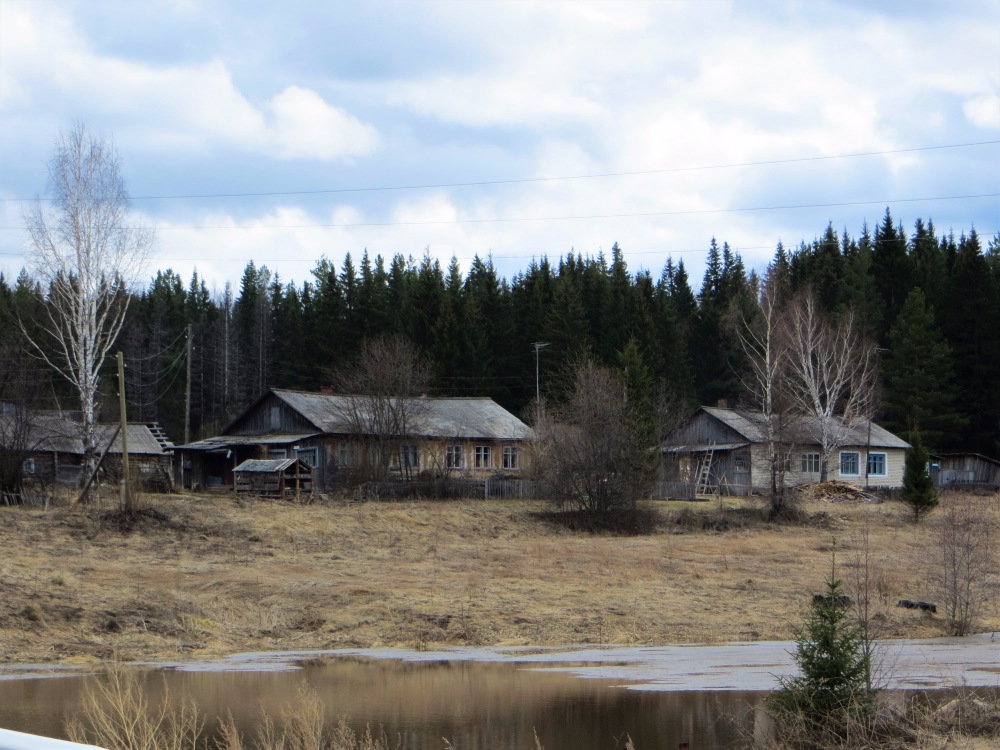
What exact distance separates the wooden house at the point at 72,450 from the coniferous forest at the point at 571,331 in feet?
26.6

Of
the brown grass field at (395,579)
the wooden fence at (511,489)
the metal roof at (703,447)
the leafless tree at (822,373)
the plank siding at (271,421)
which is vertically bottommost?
the brown grass field at (395,579)

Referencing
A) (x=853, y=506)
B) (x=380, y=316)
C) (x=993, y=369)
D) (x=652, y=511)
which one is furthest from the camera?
(x=380, y=316)

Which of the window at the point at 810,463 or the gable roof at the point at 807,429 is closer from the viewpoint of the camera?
the gable roof at the point at 807,429

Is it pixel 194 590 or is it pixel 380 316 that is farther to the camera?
pixel 380 316

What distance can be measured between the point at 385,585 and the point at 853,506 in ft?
111

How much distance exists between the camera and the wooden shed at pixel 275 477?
49344 mm

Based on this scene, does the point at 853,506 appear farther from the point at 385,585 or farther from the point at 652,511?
the point at 385,585

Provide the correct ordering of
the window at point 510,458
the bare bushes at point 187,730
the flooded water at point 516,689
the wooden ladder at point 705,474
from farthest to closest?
the window at point 510,458 → the wooden ladder at point 705,474 → the flooded water at point 516,689 → the bare bushes at point 187,730

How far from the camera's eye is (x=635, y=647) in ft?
Result: 67.4

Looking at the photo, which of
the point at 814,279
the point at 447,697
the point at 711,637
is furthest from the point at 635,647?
the point at 814,279

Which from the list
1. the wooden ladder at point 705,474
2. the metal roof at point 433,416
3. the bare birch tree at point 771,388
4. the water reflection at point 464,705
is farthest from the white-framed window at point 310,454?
the water reflection at point 464,705

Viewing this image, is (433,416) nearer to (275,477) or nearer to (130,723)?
(275,477)

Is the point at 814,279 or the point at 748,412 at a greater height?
the point at 814,279

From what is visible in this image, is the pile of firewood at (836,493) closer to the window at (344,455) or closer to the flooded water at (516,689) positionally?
the window at (344,455)
